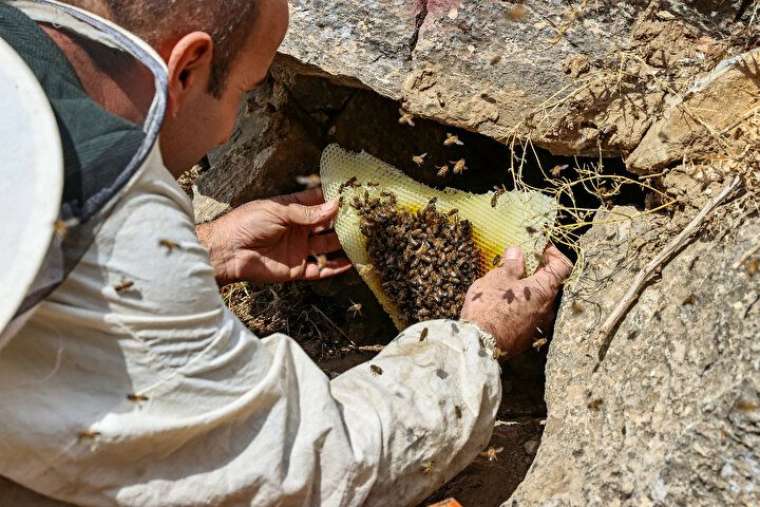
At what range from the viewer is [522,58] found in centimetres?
338

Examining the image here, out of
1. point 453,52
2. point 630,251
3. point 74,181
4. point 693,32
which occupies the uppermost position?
point 693,32

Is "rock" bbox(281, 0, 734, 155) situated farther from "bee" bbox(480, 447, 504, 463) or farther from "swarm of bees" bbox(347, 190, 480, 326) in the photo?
"bee" bbox(480, 447, 504, 463)

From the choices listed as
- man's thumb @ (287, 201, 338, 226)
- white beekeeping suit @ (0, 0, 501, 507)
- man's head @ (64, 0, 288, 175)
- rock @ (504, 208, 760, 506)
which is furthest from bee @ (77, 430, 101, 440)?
man's thumb @ (287, 201, 338, 226)

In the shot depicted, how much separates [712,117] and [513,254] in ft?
2.90

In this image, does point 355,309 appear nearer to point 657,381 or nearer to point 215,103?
point 215,103

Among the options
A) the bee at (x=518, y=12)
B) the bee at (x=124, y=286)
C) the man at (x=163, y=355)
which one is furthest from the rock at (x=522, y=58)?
the bee at (x=124, y=286)

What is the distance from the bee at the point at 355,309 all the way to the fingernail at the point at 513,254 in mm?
928

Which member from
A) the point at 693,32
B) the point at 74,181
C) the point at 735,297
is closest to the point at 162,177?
the point at 74,181

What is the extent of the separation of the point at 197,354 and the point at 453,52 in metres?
1.80

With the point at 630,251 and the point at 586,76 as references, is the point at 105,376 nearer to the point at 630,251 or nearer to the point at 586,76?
the point at 630,251

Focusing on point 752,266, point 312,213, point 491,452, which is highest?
point 752,266

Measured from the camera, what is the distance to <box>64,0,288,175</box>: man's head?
2492 mm

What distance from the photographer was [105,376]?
2105 mm

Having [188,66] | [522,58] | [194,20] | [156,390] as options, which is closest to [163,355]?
[156,390]
